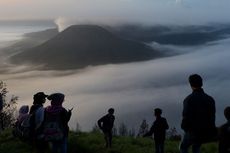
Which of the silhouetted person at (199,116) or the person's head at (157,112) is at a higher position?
the person's head at (157,112)

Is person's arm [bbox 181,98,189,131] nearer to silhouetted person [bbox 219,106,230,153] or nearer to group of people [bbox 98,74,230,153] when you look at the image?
group of people [bbox 98,74,230,153]

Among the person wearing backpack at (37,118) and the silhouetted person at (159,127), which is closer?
the person wearing backpack at (37,118)

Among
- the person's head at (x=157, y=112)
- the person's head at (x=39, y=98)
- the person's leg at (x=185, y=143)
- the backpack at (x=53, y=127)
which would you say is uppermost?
the person's head at (x=39, y=98)

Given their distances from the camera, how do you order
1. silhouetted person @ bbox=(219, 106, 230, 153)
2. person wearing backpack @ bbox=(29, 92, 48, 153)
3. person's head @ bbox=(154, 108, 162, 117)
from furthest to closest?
person's head @ bbox=(154, 108, 162, 117) < person wearing backpack @ bbox=(29, 92, 48, 153) < silhouetted person @ bbox=(219, 106, 230, 153)

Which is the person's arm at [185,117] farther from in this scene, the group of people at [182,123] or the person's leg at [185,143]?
the person's leg at [185,143]

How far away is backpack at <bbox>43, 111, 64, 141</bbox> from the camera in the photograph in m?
12.1

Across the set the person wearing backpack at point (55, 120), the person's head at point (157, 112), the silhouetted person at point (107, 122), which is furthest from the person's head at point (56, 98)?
the silhouetted person at point (107, 122)

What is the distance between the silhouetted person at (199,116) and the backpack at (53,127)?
267 centimetres

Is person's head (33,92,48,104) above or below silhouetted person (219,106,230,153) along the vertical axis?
above

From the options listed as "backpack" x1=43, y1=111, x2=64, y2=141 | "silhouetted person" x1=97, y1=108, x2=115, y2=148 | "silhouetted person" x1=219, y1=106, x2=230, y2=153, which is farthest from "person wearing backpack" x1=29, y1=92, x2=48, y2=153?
"silhouetted person" x1=97, y1=108, x2=115, y2=148

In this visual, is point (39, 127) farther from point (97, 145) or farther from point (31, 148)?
point (97, 145)

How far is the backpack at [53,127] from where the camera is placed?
39.7 feet

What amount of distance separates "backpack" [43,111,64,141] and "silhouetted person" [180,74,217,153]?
267 cm

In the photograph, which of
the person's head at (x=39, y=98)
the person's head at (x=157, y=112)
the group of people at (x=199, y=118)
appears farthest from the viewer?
the person's head at (x=157, y=112)
